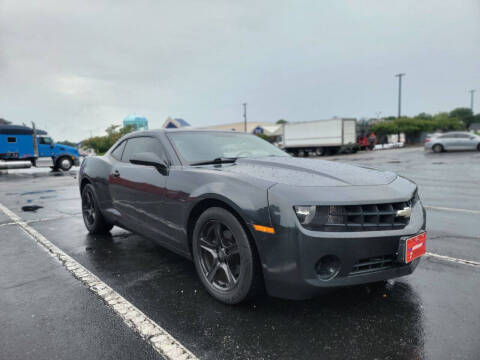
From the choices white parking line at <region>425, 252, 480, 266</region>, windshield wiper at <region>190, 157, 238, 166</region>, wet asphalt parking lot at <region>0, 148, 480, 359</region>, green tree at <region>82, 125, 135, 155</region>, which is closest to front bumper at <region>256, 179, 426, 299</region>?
wet asphalt parking lot at <region>0, 148, 480, 359</region>

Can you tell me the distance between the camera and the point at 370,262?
2338 millimetres

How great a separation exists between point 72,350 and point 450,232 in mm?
4675

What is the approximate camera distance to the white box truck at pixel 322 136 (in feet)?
96.0

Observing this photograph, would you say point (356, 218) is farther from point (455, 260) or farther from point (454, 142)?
point (454, 142)

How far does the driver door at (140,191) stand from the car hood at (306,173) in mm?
797

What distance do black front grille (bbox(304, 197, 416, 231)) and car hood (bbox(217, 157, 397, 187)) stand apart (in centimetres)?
24

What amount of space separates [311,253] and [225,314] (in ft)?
2.82

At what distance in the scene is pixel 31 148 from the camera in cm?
2116

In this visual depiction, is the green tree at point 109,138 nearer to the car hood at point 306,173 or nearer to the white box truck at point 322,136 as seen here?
the white box truck at point 322,136

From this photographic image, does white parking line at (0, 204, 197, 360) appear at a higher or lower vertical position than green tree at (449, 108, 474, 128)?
lower

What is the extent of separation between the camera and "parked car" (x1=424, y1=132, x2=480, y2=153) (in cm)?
2419

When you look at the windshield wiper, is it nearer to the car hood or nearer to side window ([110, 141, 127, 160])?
the car hood

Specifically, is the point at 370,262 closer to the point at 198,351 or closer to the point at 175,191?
the point at 198,351

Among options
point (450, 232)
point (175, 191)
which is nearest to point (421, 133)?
point (450, 232)
